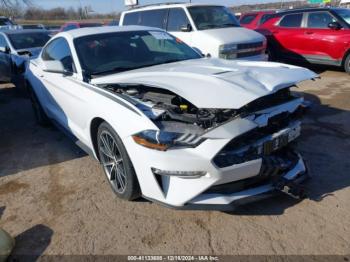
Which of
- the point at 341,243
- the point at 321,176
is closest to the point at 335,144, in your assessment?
the point at 321,176

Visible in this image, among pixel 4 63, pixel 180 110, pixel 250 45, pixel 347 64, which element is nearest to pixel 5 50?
pixel 4 63

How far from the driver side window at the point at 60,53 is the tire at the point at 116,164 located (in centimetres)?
117

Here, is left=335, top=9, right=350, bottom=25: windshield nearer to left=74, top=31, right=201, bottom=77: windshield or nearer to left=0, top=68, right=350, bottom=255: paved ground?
left=0, top=68, right=350, bottom=255: paved ground

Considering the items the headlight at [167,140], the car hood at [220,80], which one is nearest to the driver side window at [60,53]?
the car hood at [220,80]

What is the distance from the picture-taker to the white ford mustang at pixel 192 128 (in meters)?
2.62

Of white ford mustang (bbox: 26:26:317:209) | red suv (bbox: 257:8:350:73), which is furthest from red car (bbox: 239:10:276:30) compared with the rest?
white ford mustang (bbox: 26:26:317:209)

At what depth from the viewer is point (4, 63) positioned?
8.94 m

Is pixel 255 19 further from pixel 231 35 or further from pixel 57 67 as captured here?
pixel 57 67

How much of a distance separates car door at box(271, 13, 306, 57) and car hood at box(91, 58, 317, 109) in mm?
6695

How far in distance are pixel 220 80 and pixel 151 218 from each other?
144 cm

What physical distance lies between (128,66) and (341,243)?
2.94 m

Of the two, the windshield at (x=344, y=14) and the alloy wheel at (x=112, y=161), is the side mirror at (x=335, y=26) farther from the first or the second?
the alloy wheel at (x=112, y=161)

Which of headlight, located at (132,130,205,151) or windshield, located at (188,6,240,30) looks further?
windshield, located at (188,6,240,30)

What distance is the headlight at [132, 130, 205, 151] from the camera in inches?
102
